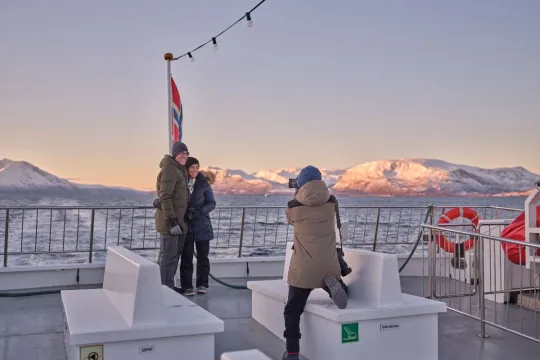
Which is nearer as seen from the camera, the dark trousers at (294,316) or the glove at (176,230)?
Result: the dark trousers at (294,316)

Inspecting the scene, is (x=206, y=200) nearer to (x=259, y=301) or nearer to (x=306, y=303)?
(x=259, y=301)

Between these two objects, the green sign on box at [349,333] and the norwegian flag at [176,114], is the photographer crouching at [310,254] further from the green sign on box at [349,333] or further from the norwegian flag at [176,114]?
the norwegian flag at [176,114]

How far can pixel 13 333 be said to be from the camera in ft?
16.6

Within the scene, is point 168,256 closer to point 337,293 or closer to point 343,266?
point 343,266

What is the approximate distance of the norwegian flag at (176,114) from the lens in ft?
27.3

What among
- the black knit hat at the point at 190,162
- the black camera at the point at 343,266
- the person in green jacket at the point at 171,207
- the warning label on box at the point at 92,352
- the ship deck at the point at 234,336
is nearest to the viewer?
the warning label on box at the point at 92,352

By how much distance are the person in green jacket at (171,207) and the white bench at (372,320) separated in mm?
2185

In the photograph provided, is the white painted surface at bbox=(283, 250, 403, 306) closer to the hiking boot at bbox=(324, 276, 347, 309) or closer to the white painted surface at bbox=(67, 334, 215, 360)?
A: the hiking boot at bbox=(324, 276, 347, 309)

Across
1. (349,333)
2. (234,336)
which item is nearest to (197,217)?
(234,336)

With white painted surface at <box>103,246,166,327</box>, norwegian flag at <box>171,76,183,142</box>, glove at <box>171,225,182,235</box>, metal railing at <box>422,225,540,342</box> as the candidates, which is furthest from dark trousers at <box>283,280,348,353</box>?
norwegian flag at <box>171,76,183,142</box>

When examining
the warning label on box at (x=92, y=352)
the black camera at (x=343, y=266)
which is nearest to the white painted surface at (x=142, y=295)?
the warning label on box at (x=92, y=352)

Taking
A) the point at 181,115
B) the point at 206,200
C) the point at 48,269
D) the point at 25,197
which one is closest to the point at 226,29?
the point at 181,115

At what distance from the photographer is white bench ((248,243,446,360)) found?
13.4ft

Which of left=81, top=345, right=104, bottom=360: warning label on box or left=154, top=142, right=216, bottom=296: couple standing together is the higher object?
left=154, top=142, right=216, bottom=296: couple standing together
